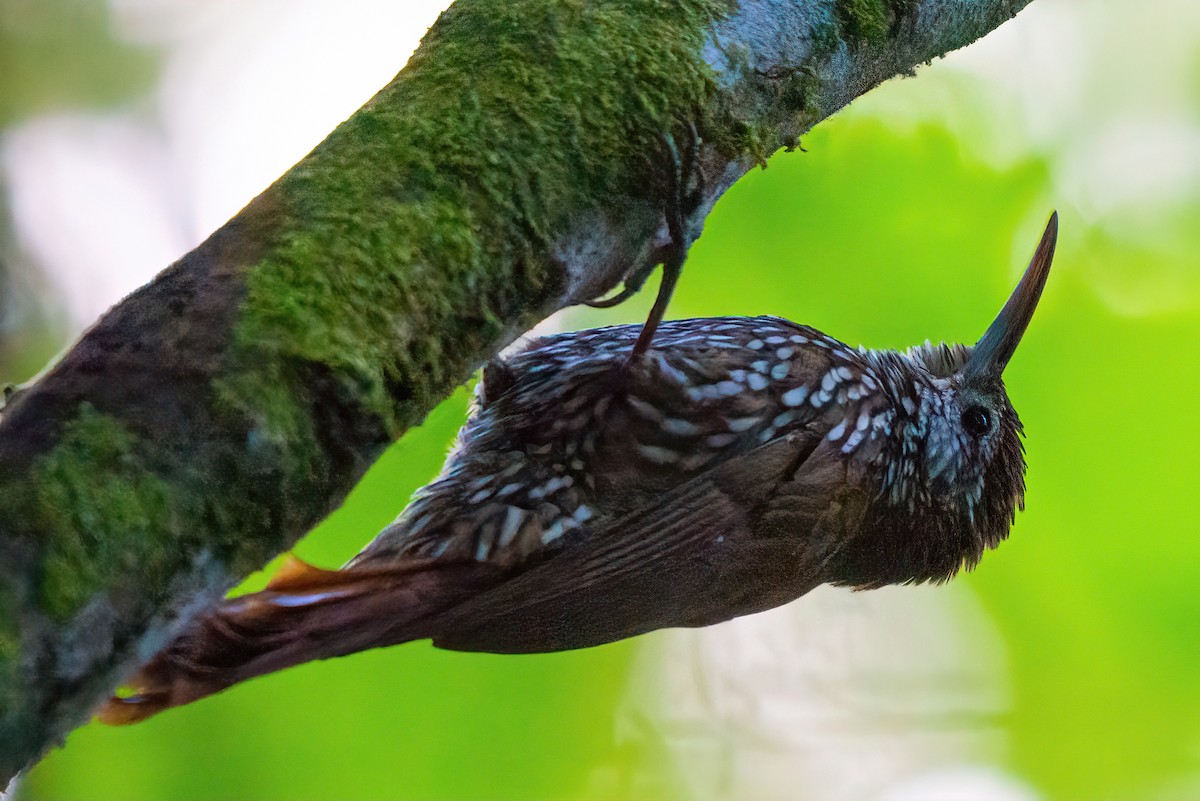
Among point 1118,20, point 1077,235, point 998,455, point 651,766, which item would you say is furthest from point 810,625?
point 1118,20

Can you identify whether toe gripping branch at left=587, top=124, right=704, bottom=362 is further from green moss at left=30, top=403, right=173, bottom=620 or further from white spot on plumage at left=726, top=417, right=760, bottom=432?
green moss at left=30, top=403, right=173, bottom=620

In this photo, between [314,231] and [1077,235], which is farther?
[1077,235]

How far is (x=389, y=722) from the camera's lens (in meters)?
3.25

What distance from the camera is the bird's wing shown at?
1564 millimetres

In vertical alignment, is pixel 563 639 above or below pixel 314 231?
below

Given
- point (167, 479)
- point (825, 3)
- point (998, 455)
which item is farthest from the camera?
point (998, 455)

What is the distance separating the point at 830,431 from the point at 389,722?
2.15 m

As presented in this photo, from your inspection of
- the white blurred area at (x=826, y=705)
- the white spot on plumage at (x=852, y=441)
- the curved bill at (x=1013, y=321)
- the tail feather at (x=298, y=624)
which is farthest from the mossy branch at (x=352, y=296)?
the white blurred area at (x=826, y=705)

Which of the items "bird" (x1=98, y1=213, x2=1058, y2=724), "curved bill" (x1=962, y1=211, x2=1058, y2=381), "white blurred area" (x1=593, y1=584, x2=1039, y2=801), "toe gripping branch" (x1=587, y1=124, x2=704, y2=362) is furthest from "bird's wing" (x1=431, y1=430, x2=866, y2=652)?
"white blurred area" (x1=593, y1=584, x2=1039, y2=801)

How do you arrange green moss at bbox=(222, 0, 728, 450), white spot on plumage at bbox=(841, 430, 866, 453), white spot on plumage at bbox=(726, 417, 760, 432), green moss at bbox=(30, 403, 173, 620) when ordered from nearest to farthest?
green moss at bbox=(30, 403, 173, 620) < green moss at bbox=(222, 0, 728, 450) < white spot on plumage at bbox=(726, 417, 760, 432) < white spot on plumage at bbox=(841, 430, 866, 453)

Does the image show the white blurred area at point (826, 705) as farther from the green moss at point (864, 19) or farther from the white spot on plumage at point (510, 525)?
the green moss at point (864, 19)

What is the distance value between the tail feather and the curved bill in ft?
4.35

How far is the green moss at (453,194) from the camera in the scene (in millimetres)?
980

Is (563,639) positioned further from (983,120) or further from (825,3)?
(983,120)
